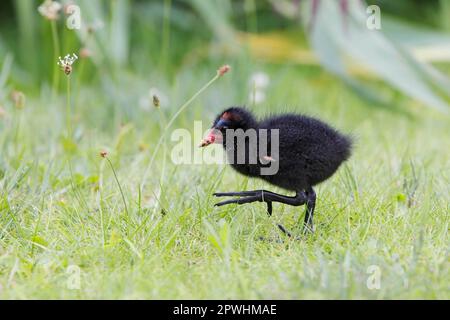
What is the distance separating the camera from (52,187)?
2775 millimetres

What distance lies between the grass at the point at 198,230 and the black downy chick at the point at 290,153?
10cm

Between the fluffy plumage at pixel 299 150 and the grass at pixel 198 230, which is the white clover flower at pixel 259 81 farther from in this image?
the fluffy plumage at pixel 299 150

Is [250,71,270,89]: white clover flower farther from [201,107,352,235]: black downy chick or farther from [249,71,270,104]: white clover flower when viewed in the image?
[201,107,352,235]: black downy chick

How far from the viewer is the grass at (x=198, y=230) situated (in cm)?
206

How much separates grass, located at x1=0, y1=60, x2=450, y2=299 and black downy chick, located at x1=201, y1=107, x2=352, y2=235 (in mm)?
101

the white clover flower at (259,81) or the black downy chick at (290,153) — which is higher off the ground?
the white clover flower at (259,81)

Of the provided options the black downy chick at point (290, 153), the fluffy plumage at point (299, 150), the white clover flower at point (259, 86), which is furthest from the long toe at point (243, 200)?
the white clover flower at point (259, 86)

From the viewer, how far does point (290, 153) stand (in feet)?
7.98

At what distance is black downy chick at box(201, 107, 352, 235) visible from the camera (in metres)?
2.43

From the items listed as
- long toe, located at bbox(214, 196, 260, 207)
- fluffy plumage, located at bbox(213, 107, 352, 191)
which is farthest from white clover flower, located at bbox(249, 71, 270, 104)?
long toe, located at bbox(214, 196, 260, 207)

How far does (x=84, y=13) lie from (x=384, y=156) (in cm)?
185

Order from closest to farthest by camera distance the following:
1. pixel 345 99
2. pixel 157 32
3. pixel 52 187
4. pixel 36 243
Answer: pixel 36 243 → pixel 52 187 → pixel 345 99 → pixel 157 32
